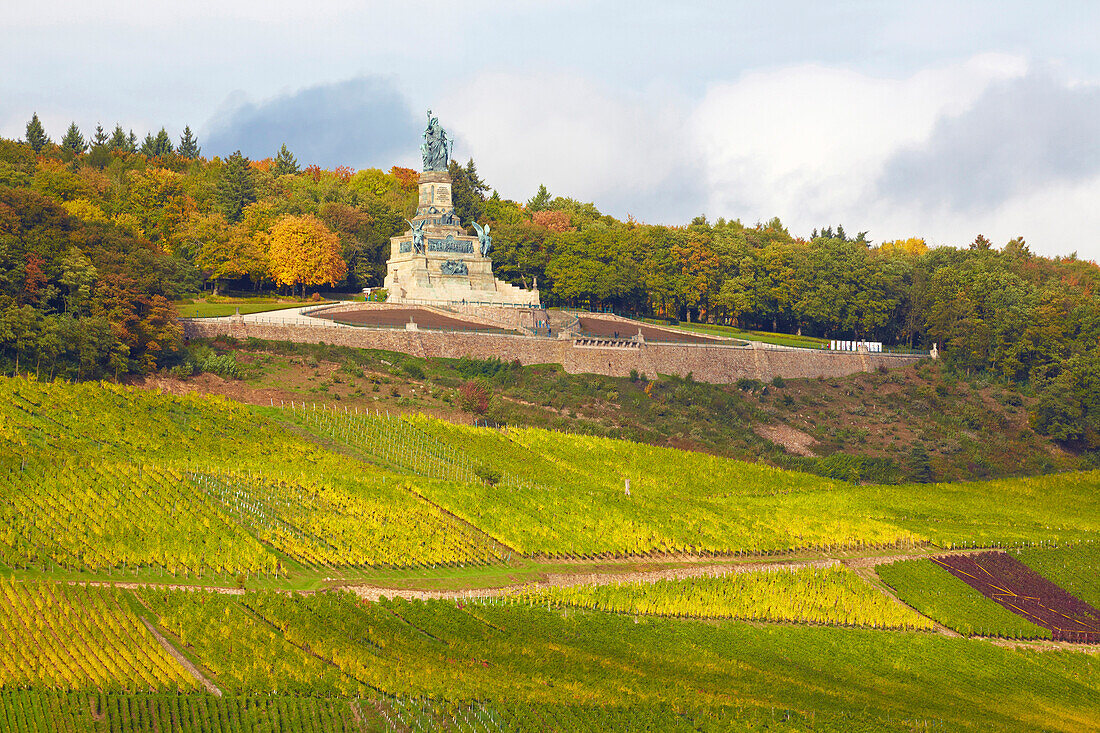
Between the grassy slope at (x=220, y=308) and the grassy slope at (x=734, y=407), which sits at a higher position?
the grassy slope at (x=220, y=308)

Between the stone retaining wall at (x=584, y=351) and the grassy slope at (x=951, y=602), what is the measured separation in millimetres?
39490

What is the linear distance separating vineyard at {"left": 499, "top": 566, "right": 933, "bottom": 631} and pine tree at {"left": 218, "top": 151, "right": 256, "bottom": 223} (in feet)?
253

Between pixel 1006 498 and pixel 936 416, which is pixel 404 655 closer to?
pixel 1006 498

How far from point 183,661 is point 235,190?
3470 inches

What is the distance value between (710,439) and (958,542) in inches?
959

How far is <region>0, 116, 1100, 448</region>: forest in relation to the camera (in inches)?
2901

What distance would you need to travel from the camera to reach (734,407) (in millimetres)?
92812

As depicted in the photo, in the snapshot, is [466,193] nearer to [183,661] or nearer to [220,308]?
[220,308]

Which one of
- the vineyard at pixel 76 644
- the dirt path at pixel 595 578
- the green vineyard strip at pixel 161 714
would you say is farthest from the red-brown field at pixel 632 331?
the green vineyard strip at pixel 161 714

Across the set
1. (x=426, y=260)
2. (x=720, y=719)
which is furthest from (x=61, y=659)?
(x=426, y=260)

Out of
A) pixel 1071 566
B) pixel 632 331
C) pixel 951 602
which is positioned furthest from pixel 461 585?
pixel 632 331

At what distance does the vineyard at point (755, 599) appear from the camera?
4669 centimetres

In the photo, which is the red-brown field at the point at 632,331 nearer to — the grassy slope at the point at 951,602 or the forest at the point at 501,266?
the forest at the point at 501,266

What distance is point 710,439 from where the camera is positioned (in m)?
84.1
